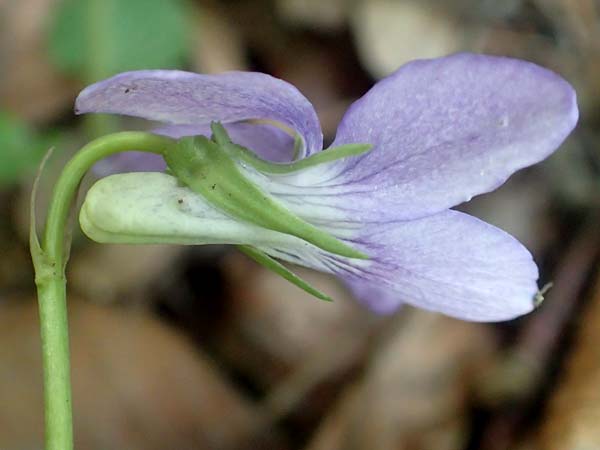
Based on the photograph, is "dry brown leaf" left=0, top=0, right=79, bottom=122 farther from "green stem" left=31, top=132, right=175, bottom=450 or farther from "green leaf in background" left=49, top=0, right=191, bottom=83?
"green stem" left=31, top=132, right=175, bottom=450

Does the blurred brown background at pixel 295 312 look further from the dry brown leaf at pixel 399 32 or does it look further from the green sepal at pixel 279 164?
the green sepal at pixel 279 164

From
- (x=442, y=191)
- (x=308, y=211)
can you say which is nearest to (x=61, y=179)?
(x=308, y=211)

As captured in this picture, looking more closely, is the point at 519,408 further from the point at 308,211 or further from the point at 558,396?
the point at 308,211

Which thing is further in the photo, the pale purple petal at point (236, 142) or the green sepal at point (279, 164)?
the pale purple petal at point (236, 142)

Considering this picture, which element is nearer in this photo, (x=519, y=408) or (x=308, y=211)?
(x=308, y=211)

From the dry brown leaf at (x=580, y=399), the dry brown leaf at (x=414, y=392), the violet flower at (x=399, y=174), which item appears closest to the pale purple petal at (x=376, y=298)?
the violet flower at (x=399, y=174)
